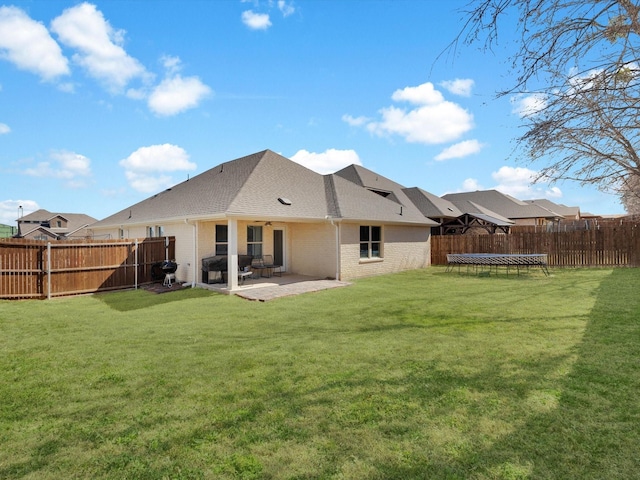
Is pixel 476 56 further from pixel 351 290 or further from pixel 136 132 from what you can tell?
pixel 136 132

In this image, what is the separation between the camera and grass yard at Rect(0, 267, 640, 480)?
2.63 m

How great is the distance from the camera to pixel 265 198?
13312 mm

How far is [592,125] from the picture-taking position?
6.61 metres

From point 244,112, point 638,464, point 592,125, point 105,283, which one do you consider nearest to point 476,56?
point 592,125

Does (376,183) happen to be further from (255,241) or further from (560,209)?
(560,209)

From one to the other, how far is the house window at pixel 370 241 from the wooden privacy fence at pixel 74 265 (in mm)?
8365

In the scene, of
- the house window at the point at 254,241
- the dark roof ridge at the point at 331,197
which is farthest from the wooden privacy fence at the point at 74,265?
the dark roof ridge at the point at 331,197

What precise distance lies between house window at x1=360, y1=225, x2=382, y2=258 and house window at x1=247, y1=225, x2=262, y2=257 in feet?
15.4

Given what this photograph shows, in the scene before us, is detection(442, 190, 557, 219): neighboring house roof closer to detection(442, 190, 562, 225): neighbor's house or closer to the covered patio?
detection(442, 190, 562, 225): neighbor's house

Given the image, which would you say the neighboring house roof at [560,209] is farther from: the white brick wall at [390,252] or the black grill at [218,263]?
the black grill at [218,263]

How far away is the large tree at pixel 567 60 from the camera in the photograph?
4773 mm

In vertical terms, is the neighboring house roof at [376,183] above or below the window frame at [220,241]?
above

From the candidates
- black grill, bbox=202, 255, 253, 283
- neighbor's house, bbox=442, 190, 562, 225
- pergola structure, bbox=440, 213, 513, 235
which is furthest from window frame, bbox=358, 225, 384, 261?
neighbor's house, bbox=442, 190, 562, 225

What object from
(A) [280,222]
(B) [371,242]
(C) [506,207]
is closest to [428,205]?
(B) [371,242]
